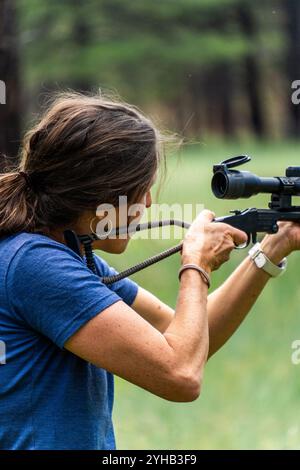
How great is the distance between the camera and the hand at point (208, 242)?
2969mm

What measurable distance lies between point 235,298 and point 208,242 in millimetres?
580

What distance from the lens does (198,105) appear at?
4662cm

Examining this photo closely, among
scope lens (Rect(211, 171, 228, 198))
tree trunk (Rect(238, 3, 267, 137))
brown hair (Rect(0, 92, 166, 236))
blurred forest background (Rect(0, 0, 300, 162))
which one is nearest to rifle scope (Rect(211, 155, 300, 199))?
scope lens (Rect(211, 171, 228, 198))

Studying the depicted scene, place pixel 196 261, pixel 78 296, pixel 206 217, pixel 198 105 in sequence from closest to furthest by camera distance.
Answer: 1. pixel 78 296
2. pixel 196 261
3. pixel 206 217
4. pixel 198 105

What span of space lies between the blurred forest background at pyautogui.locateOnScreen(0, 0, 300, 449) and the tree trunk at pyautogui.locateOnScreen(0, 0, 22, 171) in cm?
1

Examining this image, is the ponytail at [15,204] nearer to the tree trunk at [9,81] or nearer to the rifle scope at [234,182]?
the rifle scope at [234,182]

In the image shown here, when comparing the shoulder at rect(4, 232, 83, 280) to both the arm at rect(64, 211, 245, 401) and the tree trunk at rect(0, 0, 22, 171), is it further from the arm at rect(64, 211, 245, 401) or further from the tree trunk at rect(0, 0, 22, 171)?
the tree trunk at rect(0, 0, 22, 171)

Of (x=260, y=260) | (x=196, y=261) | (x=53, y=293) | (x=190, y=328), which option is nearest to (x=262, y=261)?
(x=260, y=260)

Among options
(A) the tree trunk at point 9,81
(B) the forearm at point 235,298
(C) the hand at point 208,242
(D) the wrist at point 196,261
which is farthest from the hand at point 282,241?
(A) the tree trunk at point 9,81

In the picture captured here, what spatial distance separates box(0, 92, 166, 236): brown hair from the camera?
9.71ft

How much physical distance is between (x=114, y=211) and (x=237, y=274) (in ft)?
2.37

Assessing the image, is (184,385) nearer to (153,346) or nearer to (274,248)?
(153,346)
